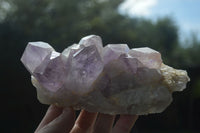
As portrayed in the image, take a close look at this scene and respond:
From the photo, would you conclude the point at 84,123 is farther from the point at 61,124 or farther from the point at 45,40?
the point at 45,40

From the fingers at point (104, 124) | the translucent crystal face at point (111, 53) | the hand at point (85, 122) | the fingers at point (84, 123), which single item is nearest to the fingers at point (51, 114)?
the hand at point (85, 122)

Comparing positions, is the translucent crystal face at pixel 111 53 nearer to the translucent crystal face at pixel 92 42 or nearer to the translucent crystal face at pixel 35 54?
the translucent crystal face at pixel 92 42

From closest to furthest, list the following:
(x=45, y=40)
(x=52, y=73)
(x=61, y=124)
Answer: (x=61, y=124)
(x=52, y=73)
(x=45, y=40)

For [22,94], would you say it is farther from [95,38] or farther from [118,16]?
[118,16]

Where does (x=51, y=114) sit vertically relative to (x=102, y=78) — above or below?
below

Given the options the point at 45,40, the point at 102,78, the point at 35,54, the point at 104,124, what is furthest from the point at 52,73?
the point at 45,40

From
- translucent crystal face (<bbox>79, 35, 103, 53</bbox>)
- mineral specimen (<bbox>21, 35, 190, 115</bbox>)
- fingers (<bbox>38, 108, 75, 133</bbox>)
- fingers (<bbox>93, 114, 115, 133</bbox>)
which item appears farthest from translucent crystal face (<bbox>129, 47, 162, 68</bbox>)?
fingers (<bbox>38, 108, 75, 133</bbox>)

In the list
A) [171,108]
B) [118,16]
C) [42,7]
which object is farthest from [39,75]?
[118,16]
